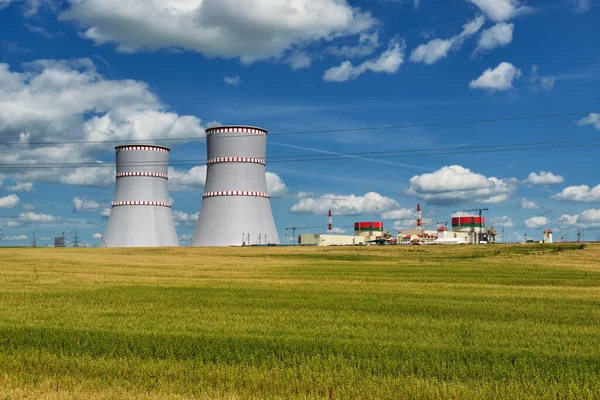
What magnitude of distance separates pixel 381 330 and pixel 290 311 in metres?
3.21

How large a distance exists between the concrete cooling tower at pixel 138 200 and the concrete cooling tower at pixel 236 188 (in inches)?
263

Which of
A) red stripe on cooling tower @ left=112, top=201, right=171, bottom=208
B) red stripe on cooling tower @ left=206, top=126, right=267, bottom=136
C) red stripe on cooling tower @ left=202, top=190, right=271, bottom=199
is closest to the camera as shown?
red stripe on cooling tower @ left=202, top=190, right=271, bottom=199

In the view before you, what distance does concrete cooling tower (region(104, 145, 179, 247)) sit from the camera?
61.5m

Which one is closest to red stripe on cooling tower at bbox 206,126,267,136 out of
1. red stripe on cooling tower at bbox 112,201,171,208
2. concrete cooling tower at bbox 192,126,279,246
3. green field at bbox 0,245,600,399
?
concrete cooling tower at bbox 192,126,279,246

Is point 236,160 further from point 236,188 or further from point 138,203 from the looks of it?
point 138,203

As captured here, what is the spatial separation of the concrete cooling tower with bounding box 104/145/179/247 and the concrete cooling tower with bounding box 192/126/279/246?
669 centimetres

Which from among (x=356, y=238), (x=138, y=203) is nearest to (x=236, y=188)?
(x=138, y=203)

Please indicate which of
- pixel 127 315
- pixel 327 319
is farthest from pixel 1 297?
pixel 327 319

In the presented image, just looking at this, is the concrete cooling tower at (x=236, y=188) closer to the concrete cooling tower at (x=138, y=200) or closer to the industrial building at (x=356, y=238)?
the concrete cooling tower at (x=138, y=200)

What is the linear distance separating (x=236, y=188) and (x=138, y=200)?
1230 cm

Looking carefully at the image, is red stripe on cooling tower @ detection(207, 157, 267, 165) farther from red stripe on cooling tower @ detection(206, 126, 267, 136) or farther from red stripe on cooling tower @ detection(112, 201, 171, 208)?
red stripe on cooling tower @ detection(112, 201, 171, 208)

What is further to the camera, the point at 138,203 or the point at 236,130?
the point at 138,203

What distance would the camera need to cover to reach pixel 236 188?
5566cm

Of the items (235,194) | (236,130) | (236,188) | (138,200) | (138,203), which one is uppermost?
(236,130)
